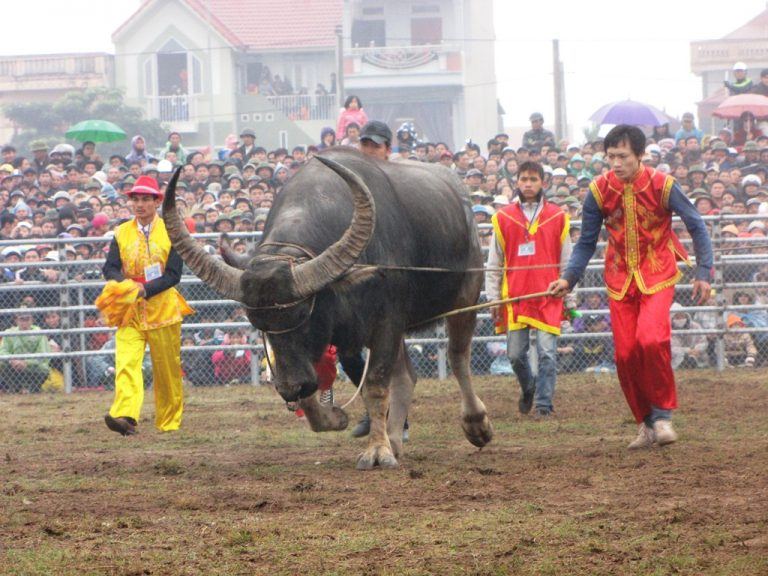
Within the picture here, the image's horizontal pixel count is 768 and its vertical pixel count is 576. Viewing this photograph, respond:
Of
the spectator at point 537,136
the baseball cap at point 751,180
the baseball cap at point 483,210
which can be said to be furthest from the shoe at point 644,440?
the spectator at point 537,136

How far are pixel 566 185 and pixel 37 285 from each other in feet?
21.2

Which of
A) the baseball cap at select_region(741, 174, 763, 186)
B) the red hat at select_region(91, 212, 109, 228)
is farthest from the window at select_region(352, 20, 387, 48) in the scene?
the red hat at select_region(91, 212, 109, 228)

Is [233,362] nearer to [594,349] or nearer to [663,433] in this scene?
[594,349]

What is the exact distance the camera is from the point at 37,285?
1490 cm

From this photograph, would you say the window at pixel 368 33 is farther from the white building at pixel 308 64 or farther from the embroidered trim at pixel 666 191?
the embroidered trim at pixel 666 191

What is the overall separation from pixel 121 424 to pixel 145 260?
1228 mm

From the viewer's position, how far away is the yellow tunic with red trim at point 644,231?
8367mm

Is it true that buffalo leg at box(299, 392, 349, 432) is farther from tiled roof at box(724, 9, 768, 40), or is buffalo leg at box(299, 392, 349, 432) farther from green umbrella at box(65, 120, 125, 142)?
tiled roof at box(724, 9, 768, 40)

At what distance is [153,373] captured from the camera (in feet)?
34.0

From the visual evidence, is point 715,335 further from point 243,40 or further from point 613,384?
point 243,40

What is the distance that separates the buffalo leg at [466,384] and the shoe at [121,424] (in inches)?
97.2

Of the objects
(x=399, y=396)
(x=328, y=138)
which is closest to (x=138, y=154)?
(x=328, y=138)

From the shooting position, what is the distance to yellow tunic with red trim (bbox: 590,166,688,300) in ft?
27.5

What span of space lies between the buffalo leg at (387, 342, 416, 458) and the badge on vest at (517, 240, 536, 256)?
7.95ft
